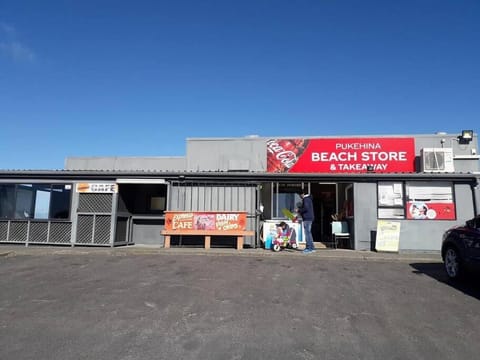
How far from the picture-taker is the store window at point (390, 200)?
11508 millimetres

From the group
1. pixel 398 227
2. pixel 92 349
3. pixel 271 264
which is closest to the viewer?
pixel 92 349

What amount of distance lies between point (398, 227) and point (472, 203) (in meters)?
2.62

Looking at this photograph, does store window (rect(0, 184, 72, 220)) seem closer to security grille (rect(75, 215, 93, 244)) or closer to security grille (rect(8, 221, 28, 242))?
security grille (rect(8, 221, 28, 242))

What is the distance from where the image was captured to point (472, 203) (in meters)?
11.3

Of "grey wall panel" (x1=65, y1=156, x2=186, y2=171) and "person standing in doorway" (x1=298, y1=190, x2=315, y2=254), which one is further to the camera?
"grey wall panel" (x1=65, y1=156, x2=186, y2=171)

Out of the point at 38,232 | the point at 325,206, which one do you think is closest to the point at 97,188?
the point at 38,232

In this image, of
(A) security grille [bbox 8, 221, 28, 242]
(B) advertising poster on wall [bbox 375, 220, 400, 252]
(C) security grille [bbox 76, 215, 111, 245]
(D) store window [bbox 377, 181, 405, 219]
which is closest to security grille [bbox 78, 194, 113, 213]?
(C) security grille [bbox 76, 215, 111, 245]

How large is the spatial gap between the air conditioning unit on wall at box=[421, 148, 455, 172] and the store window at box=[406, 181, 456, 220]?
461 centimetres

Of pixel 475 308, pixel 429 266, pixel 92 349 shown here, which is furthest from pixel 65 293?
pixel 429 266

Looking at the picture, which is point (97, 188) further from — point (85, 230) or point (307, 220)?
point (307, 220)

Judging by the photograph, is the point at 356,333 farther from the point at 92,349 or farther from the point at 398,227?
the point at 398,227

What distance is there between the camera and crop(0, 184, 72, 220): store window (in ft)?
40.5

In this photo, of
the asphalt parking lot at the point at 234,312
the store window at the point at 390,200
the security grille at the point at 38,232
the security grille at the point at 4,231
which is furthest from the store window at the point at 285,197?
the security grille at the point at 4,231

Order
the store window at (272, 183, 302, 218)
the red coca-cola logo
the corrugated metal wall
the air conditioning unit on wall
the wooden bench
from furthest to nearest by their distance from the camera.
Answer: the red coca-cola logo < the air conditioning unit on wall < the store window at (272, 183, 302, 218) < the corrugated metal wall < the wooden bench
